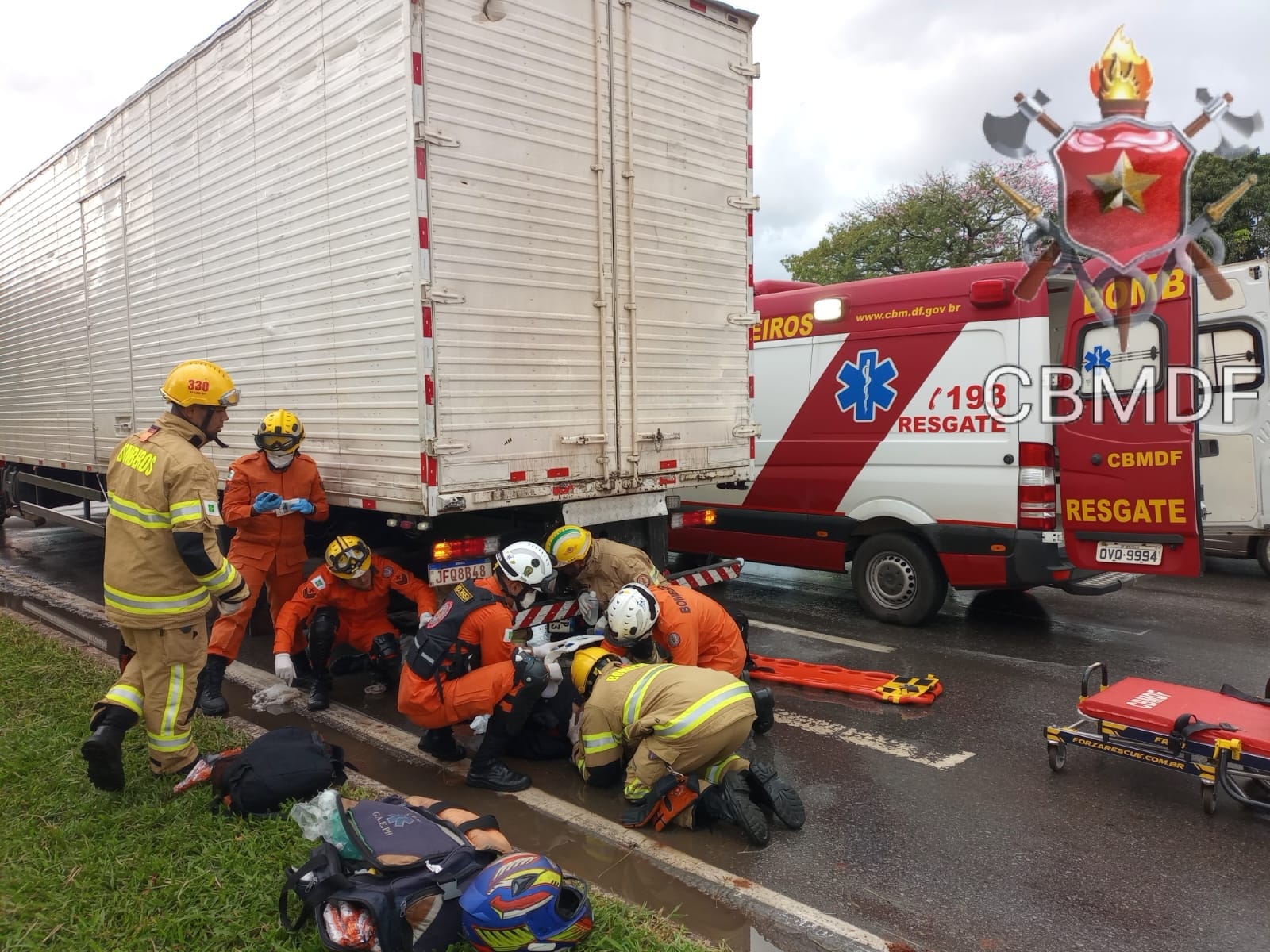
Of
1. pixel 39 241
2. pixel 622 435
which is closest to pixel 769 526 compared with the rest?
pixel 622 435

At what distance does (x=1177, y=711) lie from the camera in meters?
3.91

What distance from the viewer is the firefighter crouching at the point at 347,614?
5277mm

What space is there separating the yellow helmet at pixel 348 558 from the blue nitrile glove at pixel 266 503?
50cm

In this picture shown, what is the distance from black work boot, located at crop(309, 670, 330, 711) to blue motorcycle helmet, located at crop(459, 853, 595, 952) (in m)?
2.93

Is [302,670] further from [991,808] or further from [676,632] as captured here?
[991,808]

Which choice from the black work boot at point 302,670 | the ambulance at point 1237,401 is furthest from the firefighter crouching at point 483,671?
the ambulance at point 1237,401

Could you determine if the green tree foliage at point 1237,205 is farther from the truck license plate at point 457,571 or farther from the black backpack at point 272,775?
the black backpack at point 272,775

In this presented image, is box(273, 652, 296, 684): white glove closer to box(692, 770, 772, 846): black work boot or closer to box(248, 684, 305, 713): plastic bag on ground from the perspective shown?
box(248, 684, 305, 713): plastic bag on ground

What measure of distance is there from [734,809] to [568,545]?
1907 millimetres

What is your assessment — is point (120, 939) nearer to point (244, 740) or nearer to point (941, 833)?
point (244, 740)

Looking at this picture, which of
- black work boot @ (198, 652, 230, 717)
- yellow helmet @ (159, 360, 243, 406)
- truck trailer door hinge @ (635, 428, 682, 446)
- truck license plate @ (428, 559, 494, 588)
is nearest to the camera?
yellow helmet @ (159, 360, 243, 406)

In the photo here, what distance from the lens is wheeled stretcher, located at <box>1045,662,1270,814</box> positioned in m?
3.57

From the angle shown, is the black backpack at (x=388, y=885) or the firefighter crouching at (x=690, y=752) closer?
the black backpack at (x=388, y=885)

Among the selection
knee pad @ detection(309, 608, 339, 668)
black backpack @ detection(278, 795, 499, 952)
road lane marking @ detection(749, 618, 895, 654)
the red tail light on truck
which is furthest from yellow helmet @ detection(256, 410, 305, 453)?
the red tail light on truck
